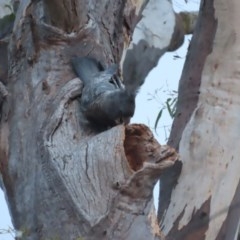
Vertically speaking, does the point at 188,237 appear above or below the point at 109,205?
below

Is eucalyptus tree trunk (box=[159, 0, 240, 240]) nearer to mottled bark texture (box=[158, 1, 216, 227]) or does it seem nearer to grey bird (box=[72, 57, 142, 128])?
mottled bark texture (box=[158, 1, 216, 227])

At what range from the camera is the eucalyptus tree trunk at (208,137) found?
1.80m

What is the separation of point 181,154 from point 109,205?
1.80ft

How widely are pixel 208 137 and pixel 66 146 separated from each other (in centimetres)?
50

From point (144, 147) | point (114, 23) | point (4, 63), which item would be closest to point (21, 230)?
point (144, 147)

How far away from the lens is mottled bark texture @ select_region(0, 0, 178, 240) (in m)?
1.35

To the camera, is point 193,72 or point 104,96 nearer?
point 104,96

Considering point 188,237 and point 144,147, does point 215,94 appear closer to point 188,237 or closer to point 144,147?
point 188,237

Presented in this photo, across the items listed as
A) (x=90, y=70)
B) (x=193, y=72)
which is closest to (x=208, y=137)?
(x=193, y=72)

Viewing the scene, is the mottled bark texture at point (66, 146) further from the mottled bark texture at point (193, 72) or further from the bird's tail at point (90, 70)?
the mottled bark texture at point (193, 72)

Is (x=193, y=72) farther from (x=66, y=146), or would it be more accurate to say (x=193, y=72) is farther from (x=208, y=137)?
(x=66, y=146)

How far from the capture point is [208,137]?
6.12 ft

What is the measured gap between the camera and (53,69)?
1.59 metres

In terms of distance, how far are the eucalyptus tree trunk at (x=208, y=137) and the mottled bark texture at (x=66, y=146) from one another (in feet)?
0.85
